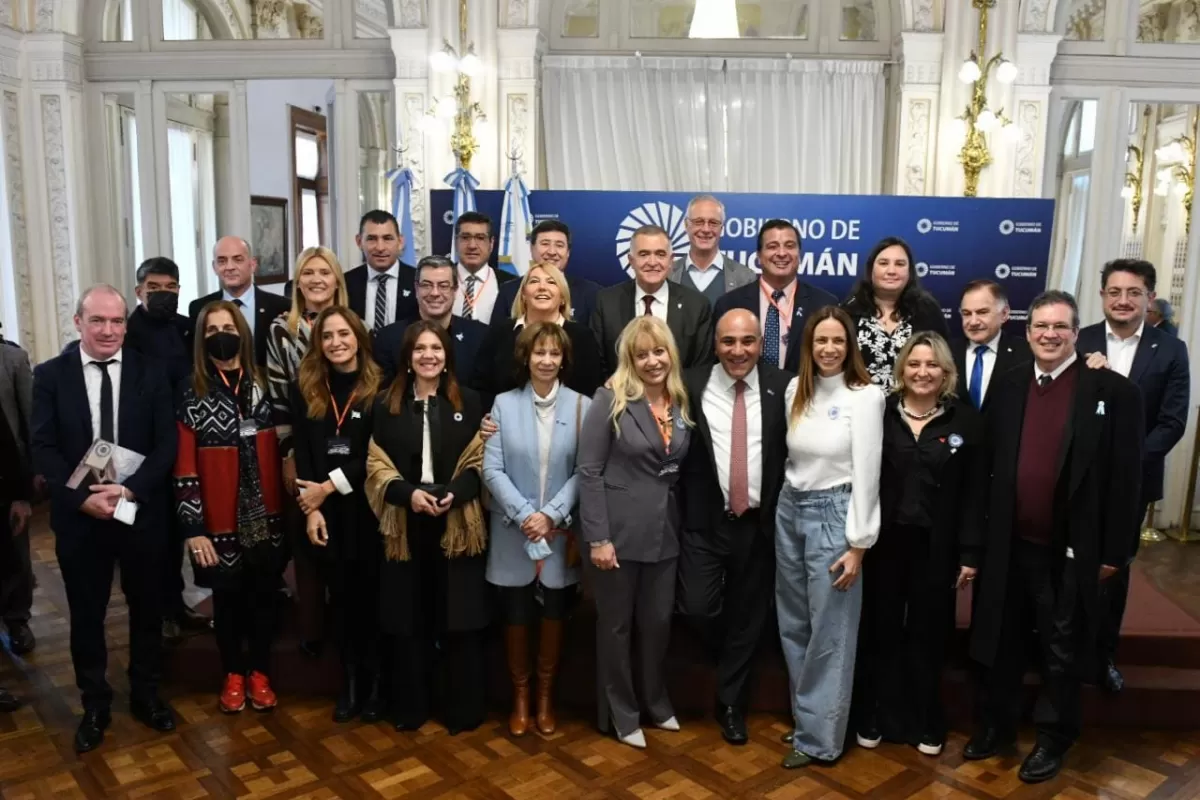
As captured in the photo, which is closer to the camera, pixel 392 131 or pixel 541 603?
pixel 541 603

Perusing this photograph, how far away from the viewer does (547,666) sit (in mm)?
3369

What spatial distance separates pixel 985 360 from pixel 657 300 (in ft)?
4.06

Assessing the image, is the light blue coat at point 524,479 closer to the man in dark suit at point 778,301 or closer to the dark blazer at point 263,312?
the man in dark suit at point 778,301

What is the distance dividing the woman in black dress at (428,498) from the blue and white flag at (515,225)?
2784 mm

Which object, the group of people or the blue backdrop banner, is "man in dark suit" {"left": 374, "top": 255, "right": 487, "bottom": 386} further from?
the blue backdrop banner

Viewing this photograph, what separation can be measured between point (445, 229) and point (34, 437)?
10.3ft

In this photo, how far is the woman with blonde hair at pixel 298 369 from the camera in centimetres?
340

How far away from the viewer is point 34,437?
3.16 meters

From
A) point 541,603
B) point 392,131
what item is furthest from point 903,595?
point 392,131

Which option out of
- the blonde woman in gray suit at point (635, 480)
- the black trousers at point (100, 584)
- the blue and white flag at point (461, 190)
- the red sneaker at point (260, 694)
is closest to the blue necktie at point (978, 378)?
the blonde woman in gray suit at point (635, 480)

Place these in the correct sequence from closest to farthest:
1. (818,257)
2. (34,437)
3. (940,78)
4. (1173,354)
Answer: (34,437)
(1173,354)
(818,257)
(940,78)

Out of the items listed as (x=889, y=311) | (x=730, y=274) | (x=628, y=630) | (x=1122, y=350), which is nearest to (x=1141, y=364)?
(x=1122, y=350)

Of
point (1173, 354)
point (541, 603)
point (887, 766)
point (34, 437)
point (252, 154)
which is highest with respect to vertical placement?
point (252, 154)

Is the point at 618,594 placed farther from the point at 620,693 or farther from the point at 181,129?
the point at 181,129
